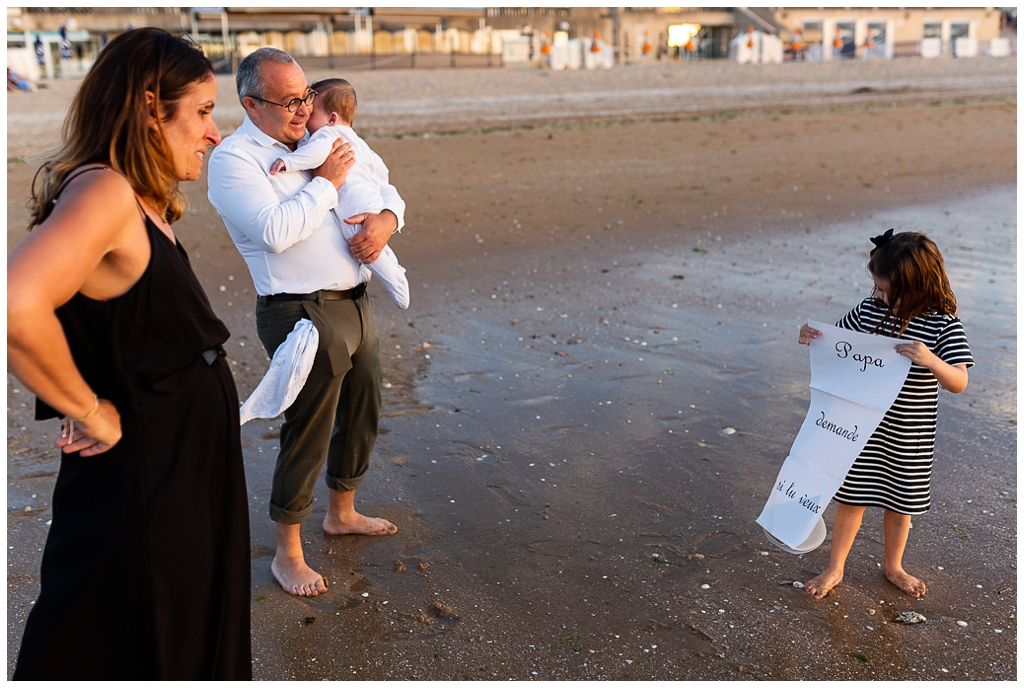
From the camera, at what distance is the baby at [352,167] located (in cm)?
319

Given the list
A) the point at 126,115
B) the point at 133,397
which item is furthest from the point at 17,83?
the point at 133,397

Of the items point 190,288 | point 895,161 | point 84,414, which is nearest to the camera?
point 84,414

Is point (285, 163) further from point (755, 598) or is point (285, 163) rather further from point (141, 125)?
point (755, 598)

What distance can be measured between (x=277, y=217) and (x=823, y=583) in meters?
2.48

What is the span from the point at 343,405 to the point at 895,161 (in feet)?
45.0

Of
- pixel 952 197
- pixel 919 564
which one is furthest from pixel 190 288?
pixel 952 197

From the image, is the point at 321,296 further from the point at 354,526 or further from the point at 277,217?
the point at 354,526

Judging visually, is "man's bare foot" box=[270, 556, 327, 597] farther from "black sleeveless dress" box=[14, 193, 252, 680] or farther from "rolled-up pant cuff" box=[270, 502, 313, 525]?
"black sleeveless dress" box=[14, 193, 252, 680]

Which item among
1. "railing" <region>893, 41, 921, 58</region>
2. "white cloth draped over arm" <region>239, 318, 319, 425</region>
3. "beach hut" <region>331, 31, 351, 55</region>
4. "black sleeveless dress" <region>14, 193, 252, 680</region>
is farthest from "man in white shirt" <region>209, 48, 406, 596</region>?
"railing" <region>893, 41, 921, 58</region>

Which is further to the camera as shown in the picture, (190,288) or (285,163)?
(285,163)

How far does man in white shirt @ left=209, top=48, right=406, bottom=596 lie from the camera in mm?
3074

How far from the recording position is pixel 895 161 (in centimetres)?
1499

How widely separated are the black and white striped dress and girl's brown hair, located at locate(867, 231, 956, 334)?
0.05m

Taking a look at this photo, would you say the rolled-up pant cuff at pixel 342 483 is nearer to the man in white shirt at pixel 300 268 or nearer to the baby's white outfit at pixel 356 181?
the man in white shirt at pixel 300 268
